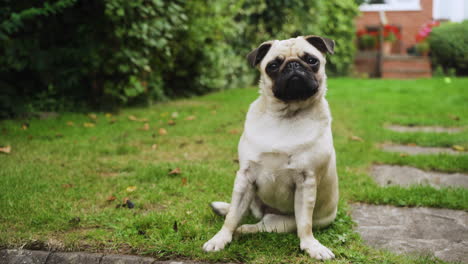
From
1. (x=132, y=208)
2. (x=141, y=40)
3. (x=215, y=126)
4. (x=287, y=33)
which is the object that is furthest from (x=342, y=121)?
(x=287, y=33)

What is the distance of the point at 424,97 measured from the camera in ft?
30.9

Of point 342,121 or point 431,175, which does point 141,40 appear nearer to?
point 342,121

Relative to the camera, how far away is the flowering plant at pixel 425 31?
17.1m

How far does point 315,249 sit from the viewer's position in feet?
8.23

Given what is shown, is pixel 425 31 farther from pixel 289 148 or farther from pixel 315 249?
pixel 315 249

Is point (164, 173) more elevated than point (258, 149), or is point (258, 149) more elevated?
point (258, 149)

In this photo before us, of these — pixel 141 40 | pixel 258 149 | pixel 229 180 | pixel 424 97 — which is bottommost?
pixel 424 97

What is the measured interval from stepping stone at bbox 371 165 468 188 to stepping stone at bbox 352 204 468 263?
25.4 inches

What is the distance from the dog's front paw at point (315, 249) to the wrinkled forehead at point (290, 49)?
1.11 meters

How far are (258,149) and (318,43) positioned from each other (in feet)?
2.57

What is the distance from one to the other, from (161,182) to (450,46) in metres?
15.3

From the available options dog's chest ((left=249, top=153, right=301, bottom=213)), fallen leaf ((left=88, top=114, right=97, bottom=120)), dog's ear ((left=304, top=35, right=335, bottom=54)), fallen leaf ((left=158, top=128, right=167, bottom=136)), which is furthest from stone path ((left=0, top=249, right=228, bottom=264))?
fallen leaf ((left=88, top=114, right=97, bottom=120))

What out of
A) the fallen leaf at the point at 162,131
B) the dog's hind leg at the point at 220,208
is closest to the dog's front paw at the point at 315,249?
the dog's hind leg at the point at 220,208

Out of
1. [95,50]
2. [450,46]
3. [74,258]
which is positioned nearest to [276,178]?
[74,258]
